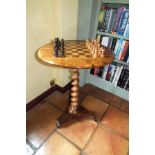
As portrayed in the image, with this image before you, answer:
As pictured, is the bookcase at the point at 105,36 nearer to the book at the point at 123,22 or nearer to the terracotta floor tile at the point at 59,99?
the book at the point at 123,22

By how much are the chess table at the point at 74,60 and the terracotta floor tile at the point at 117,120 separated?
179 mm

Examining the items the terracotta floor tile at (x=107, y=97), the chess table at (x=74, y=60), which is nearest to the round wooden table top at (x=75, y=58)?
the chess table at (x=74, y=60)

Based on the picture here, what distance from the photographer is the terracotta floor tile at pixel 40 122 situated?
135 cm

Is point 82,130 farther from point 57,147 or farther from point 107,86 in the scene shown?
point 107,86

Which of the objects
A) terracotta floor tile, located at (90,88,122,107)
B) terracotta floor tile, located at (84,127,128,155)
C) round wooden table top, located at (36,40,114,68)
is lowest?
→ terracotta floor tile, located at (84,127,128,155)

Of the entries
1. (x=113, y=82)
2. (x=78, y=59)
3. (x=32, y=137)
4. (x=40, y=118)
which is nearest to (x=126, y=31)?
(x=113, y=82)

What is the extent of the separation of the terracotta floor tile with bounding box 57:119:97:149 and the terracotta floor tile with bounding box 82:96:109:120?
0.18 meters

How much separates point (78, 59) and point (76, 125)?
748mm

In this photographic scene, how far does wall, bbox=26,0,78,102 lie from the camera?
1346 mm

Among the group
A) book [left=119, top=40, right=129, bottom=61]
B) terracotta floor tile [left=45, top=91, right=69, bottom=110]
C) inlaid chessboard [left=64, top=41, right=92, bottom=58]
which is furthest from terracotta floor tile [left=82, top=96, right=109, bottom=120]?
inlaid chessboard [left=64, top=41, right=92, bottom=58]

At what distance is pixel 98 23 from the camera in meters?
1.72

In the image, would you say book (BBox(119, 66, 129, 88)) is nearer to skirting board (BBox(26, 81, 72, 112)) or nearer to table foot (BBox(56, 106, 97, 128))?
table foot (BBox(56, 106, 97, 128))

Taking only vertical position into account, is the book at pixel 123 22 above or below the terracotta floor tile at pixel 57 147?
above
